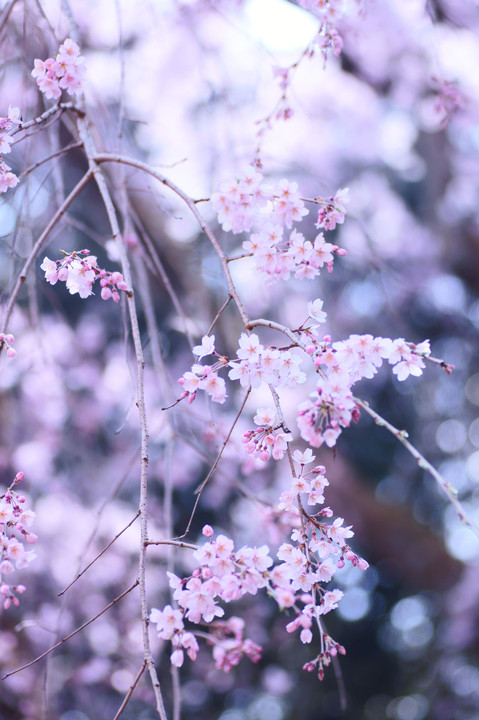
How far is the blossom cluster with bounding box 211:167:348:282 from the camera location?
3.55 ft

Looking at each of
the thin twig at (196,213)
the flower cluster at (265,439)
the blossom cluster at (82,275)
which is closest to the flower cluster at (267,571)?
the flower cluster at (265,439)

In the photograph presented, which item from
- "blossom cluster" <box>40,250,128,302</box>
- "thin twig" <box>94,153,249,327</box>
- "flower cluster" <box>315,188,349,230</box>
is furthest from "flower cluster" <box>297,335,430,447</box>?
"blossom cluster" <box>40,250,128,302</box>

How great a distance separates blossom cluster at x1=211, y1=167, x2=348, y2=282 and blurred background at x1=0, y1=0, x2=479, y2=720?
680 mm

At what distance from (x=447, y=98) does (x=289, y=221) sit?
109 centimetres

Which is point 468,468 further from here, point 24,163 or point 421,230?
point 24,163

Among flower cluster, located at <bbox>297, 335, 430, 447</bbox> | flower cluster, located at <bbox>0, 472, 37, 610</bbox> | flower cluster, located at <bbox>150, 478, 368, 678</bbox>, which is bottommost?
flower cluster, located at <bbox>150, 478, 368, 678</bbox>

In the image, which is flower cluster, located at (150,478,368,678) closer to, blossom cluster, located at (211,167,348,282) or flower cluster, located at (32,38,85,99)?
blossom cluster, located at (211,167,348,282)

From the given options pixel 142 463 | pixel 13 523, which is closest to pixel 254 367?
pixel 142 463

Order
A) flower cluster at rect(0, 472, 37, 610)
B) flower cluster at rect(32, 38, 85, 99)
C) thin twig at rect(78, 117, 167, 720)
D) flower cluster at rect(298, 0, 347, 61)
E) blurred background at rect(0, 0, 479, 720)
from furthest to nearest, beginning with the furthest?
blurred background at rect(0, 0, 479, 720) < flower cluster at rect(298, 0, 347, 61) < flower cluster at rect(32, 38, 85, 99) < flower cluster at rect(0, 472, 37, 610) < thin twig at rect(78, 117, 167, 720)

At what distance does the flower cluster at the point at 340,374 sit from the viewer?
0.82 metres

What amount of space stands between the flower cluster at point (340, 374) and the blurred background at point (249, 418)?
0.95m

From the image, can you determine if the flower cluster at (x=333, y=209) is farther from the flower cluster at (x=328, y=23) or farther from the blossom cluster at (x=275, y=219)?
the flower cluster at (x=328, y=23)

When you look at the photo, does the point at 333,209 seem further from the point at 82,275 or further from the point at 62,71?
the point at 62,71

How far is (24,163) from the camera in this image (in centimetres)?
152
